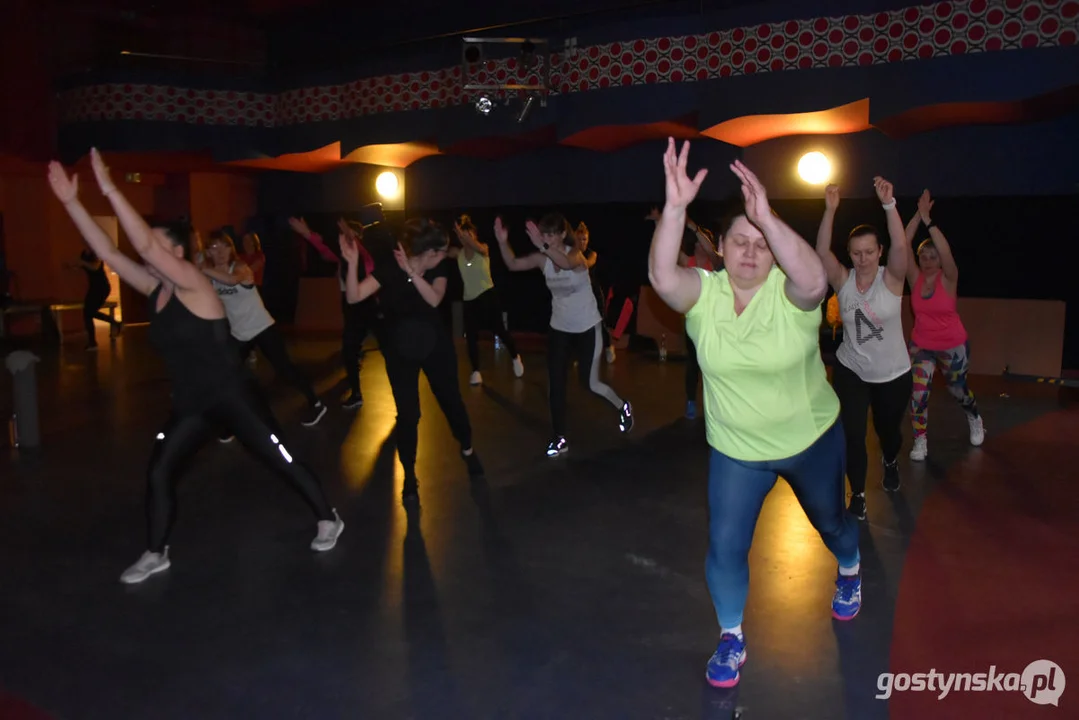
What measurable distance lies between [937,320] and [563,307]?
8.24ft

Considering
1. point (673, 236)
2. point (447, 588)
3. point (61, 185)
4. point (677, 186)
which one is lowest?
point (447, 588)

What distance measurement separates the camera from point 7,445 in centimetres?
684

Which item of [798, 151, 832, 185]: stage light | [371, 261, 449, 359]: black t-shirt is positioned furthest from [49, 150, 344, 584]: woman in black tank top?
[798, 151, 832, 185]: stage light

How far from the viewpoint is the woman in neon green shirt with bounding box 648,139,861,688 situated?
275 cm

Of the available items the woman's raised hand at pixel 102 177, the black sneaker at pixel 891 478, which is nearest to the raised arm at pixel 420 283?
the woman's raised hand at pixel 102 177

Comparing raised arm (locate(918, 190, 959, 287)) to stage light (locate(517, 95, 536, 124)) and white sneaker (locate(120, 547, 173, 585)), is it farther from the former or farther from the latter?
stage light (locate(517, 95, 536, 124))

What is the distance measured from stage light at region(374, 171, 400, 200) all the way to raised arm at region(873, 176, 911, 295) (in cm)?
1170

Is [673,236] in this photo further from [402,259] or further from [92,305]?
[92,305]

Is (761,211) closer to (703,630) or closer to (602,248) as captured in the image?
(703,630)

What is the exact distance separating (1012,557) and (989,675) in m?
1.36

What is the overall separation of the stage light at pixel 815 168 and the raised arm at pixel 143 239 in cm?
904

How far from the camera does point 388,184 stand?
49.6ft

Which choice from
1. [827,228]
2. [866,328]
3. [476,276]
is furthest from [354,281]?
[476,276]

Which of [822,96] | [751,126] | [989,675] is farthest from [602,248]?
[989,675]
